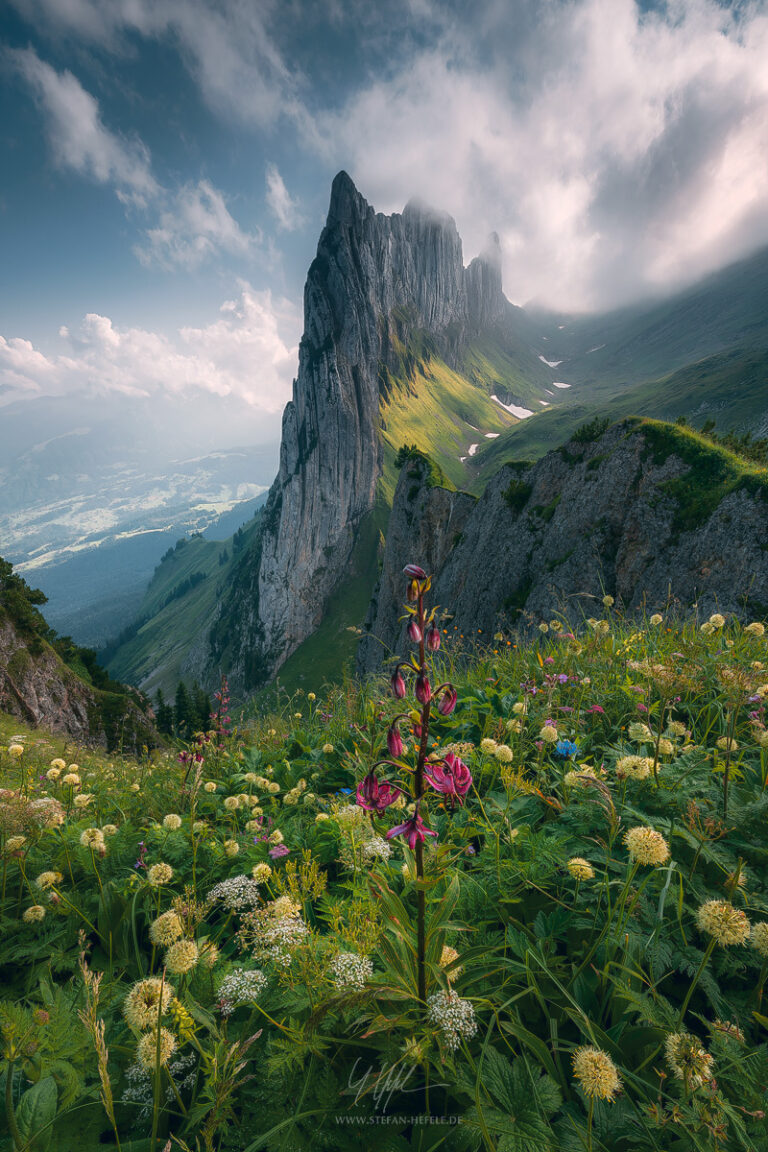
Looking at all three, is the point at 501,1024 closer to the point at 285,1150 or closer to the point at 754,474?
the point at 285,1150

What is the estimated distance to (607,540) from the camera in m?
27.6

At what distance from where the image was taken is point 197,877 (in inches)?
157

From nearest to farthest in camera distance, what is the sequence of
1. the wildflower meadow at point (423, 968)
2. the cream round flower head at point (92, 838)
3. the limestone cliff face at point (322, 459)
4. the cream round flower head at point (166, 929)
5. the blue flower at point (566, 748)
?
the wildflower meadow at point (423, 968) < the cream round flower head at point (166, 929) < the cream round flower head at point (92, 838) < the blue flower at point (566, 748) < the limestone cliff face at point (322, 459)

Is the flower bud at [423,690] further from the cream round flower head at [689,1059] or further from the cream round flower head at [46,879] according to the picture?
the cream round flower head at [46,879]

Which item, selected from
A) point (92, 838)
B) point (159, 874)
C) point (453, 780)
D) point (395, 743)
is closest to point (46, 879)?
point (92, 838)

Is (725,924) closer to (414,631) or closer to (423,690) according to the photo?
(423,690)

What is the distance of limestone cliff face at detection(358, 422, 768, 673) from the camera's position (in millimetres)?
19859

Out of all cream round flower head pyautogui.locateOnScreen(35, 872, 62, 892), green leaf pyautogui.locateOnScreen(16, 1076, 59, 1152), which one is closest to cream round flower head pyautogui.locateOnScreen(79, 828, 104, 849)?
cream round flower head pyautogui.locateOnScreen(35, 872, 62, 892)

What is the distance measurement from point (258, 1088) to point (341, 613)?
4969 inches

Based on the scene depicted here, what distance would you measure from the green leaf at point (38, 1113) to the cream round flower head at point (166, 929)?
2.09 ft

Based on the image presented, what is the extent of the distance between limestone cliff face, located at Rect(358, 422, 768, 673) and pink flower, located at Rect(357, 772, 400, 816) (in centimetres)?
950

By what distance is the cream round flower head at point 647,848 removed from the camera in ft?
7.97

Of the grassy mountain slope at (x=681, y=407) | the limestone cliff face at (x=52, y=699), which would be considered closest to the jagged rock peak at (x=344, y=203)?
the grassy mountain slope at (x=681, y=407)

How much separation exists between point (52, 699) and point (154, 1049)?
158 feet
